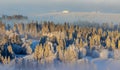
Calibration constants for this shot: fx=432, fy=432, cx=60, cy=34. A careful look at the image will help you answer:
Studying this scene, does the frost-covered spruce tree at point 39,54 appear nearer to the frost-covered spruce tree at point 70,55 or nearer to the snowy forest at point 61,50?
the snowy forest at point 61,50

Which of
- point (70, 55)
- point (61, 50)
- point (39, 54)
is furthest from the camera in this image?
point (61, 50)

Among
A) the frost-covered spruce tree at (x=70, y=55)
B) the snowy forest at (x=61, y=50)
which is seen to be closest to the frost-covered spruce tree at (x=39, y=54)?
the snowy forest at (x=61, y=50)

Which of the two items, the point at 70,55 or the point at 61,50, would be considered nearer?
the point at 70,55

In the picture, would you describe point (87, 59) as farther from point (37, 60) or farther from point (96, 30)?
point (96, 30)

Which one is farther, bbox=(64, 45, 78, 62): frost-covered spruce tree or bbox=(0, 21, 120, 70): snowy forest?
bbox=(64, 45, 78, 62): frost-covered spruce tree

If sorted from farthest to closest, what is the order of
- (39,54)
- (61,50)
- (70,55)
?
(61,50) → (70,55) → (39,54)

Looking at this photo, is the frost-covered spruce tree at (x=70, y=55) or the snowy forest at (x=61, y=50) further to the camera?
the frost-covered spruce tree at (x=70, y=55)

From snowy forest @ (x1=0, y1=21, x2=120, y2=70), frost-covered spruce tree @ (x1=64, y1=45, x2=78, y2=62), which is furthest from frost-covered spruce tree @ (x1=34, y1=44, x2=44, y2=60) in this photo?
frost-covered spruce tree @ (x1=64, y1=45, x2=78, y2=62)

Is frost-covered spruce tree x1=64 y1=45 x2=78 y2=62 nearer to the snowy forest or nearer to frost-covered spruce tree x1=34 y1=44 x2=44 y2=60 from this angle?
the snowy forest
